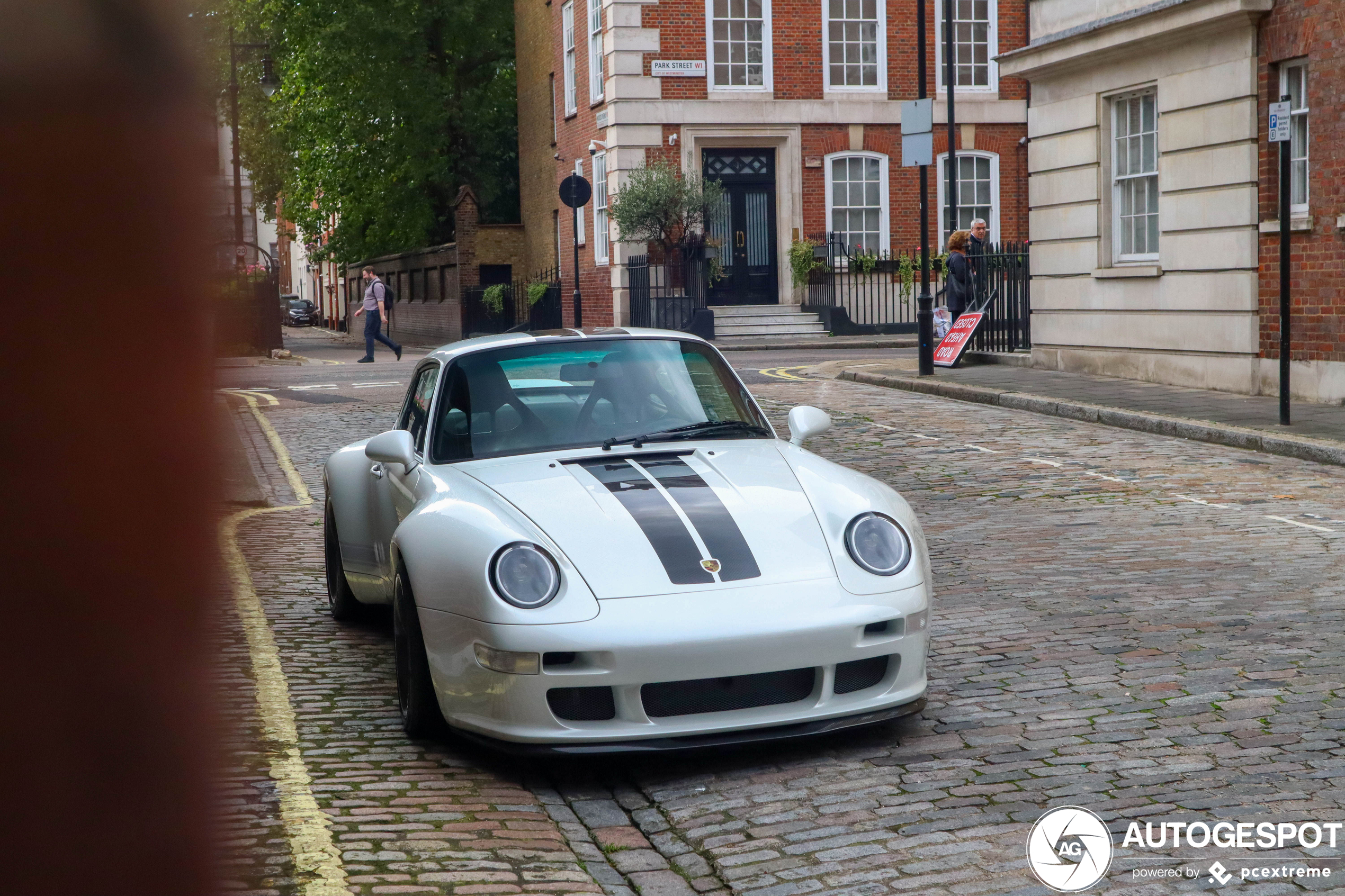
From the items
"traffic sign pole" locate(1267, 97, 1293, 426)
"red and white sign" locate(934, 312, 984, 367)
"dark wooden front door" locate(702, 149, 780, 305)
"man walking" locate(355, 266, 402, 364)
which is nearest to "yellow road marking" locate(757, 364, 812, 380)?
"red and white sign" locate(934, 312, 984, 367)

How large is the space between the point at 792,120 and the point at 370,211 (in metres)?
17.0

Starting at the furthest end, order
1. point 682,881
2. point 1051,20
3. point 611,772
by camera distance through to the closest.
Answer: point 1051,20
point 611,772
point 682,881

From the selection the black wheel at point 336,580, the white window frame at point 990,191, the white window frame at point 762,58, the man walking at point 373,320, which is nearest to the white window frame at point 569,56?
the white window frame at point 762,58

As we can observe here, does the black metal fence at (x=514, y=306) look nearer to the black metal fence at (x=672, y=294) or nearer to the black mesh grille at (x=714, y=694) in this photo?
the black metal fence at (x=672, y=294)

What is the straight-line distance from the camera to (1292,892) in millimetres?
3543

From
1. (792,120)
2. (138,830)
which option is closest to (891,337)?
(792,120)

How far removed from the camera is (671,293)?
32531 millimetres

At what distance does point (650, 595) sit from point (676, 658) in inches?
9.2

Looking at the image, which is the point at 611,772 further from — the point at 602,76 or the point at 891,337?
the point at 602,76

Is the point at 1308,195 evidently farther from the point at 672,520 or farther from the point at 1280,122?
the point at 672,520

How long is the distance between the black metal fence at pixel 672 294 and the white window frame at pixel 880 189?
3.82 m

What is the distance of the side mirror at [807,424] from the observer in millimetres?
6293

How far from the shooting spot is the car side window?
633cm

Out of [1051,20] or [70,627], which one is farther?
[1051,20]
